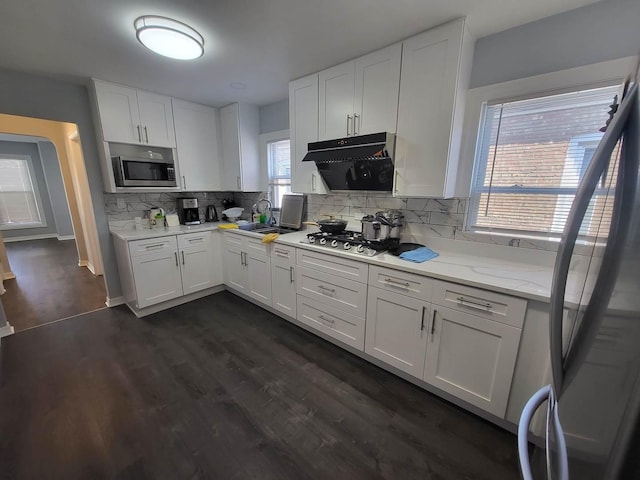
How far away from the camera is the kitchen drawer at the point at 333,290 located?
203 centimetres

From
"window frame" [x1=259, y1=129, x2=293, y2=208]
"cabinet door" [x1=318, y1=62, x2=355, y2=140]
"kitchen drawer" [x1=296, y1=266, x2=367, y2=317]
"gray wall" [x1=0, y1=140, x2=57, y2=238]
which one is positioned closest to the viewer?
"kitchen drawer" [x1=296, y1=266, x2=367, y2=317]

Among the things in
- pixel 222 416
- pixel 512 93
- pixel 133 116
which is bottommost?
pixel 222 416

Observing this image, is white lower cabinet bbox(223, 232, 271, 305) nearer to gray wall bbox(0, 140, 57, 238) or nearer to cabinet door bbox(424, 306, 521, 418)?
cabinet door bbox(424, 306, 521, 418)

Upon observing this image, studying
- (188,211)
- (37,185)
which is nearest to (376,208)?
(188,211)

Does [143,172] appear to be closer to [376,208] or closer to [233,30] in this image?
[233,30]

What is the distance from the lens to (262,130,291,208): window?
10.8 feet

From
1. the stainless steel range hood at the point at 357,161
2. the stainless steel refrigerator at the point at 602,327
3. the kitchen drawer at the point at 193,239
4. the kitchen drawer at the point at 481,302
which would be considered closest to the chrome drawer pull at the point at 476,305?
the kitchen drawer at the point at 481,302

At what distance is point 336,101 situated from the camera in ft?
7.43

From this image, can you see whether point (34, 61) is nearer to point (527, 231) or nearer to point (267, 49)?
point (267, 49)

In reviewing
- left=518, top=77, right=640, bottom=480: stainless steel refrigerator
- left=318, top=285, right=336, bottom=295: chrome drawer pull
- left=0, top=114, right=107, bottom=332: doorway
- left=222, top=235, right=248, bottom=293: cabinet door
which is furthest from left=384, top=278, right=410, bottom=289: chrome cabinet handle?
left=0, top=114, right=107, bottom=332: doorway

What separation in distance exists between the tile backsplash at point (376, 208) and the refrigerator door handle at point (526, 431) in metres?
1.29

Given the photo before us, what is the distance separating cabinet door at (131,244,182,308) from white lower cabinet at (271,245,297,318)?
119 cm

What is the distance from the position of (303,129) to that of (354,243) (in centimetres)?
129

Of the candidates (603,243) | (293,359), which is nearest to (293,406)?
(293,359)
